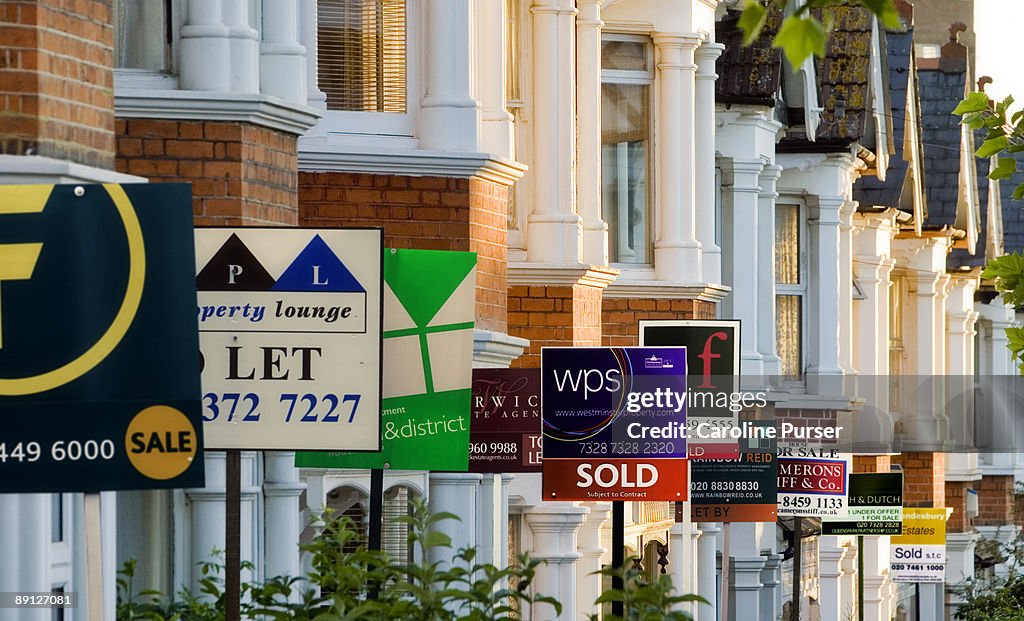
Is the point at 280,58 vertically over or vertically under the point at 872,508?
over

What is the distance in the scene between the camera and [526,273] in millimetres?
17609

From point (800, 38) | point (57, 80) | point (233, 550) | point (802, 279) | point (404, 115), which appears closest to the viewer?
point (800, 38)

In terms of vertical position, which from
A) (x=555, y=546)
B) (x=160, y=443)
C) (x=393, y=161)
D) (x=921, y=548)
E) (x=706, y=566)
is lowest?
(x=921, y=548)

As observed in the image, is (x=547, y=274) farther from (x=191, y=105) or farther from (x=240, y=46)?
(x=191, y=105)

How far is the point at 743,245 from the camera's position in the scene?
25281 millimetres

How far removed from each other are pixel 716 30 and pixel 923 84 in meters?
19.2

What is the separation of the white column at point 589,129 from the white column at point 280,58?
750cm

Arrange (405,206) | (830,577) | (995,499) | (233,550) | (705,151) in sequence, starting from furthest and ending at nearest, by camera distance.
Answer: (995,499) → (830,577) → (705,151) → (405,206) → (233,550)

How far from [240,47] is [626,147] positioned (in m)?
10.1

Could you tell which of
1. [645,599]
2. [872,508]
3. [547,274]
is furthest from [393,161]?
[872,508]

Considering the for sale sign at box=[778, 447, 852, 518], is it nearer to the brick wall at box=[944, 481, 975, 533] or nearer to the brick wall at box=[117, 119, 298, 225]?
the brick wall at box=[117, 119, 298, 225]

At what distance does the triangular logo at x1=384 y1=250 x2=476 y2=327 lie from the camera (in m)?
10.4

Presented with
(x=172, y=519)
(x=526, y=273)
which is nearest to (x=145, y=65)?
(x=172, y=519)

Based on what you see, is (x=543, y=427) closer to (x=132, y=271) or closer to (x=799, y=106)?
(x=132, y=271)
